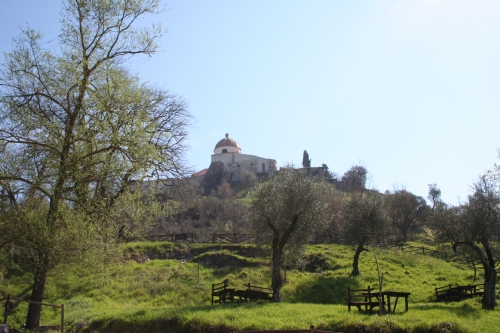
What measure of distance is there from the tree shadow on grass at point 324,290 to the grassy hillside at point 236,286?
0.05 metres

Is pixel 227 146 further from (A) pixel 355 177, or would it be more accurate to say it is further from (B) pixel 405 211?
(B) pixel 405 211

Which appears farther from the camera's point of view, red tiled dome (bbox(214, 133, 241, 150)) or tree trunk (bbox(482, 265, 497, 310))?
red tiled dome (bbox(214, 133, 241, 150))

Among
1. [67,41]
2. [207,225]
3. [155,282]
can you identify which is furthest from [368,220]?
[207,225]

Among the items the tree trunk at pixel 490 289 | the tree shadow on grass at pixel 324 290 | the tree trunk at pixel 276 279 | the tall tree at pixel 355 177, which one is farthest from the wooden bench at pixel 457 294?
the tall tree at pixel 355 177

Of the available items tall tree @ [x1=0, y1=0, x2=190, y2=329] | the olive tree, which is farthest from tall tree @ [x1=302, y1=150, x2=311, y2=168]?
tall tree @ [x1=0, y1=0, x2=190, y2=329]

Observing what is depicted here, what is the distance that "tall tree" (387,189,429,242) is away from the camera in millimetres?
54941

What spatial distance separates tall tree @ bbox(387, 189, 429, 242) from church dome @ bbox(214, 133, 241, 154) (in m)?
44.5

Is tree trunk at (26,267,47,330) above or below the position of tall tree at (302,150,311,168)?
below

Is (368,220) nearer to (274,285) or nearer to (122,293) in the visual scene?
(274,285)

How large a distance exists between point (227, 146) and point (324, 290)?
74.2 meters

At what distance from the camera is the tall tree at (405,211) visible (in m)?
54.9

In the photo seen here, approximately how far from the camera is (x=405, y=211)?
56188 mm

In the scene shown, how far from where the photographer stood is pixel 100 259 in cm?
1294

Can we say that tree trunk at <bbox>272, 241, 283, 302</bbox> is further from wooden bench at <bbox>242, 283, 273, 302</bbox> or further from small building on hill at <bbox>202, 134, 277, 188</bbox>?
small building on hill at <bbox>202, 134, 277, 188</bbox>
